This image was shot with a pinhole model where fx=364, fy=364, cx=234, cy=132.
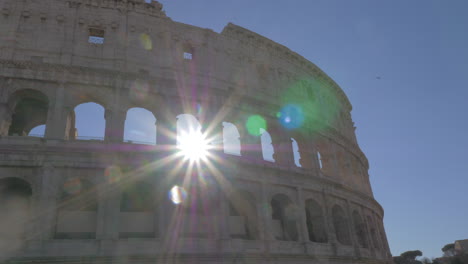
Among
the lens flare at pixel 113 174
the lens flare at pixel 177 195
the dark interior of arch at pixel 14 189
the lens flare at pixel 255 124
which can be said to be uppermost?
the lens flare at pixel 255 124

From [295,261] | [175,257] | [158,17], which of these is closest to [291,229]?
[295,261]

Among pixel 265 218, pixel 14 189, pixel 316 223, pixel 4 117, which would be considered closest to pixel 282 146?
pixel 316 223

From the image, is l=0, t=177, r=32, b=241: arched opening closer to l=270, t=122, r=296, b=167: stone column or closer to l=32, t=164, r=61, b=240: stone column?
l=32, t=164, r=61, b=240: stone column

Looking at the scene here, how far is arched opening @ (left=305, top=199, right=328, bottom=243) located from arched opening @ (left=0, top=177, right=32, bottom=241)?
13.9 m

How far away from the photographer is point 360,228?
Result: 24188 mm

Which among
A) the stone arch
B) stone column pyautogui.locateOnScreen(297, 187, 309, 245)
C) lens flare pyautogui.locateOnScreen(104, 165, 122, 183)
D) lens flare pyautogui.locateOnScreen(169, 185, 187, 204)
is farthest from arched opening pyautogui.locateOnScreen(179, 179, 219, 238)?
stone column pyautogui.locateOnScreen(297, 187, 309, 245)

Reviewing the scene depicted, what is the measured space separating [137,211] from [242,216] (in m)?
5.24

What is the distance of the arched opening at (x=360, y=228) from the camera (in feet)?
78.6

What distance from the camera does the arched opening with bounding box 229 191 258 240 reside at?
1759cm

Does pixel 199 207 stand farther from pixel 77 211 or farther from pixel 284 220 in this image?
pixel 284 220

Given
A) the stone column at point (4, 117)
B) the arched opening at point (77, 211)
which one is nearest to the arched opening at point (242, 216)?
the arched opening at point (77, 211)

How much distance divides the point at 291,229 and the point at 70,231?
10627 mm

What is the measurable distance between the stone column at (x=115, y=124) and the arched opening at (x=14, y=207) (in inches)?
150

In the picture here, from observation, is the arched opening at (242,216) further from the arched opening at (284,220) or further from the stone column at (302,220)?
the stone column at (302,220)
